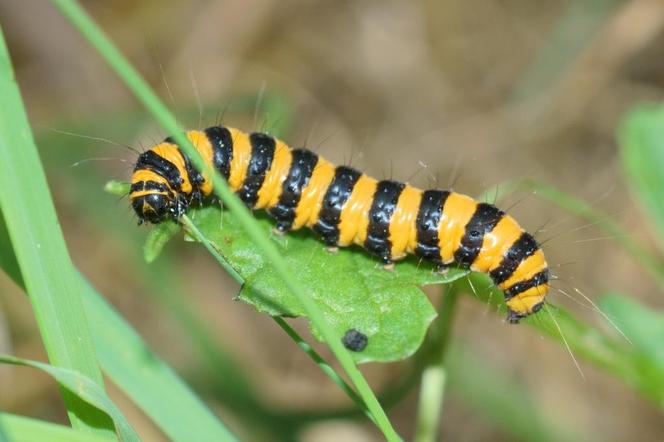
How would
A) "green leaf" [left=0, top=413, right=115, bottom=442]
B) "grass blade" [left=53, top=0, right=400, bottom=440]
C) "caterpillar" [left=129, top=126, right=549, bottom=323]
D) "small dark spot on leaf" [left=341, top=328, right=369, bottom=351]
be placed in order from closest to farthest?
"grass blade" [left=53, top=0, right=400, bottom=440]
"green leaf" [left=0, top=413, right=115, bottom=442]
"small dark spot on leaf" [left=341, top=328, right=369, bottom=351]
"caterpillar" [left=129, top=126, right=549, bottom=323]

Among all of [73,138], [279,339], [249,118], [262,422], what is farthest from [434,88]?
[262,422]

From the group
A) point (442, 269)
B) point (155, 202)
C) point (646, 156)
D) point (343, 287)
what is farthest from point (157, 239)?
point (646, 156)

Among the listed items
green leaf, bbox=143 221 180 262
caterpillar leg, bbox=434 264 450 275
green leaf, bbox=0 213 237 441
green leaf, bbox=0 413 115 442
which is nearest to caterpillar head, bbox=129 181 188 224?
green leaf, bbox=143 221 180 262

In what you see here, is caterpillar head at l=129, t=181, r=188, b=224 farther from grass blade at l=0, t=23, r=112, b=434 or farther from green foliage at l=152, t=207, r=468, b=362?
grass blade at l=0, t=23, r=112, b=434

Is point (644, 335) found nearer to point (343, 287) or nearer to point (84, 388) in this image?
point (343, 287)

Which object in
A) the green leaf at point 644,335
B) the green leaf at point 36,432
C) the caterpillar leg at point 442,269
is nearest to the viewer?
the green leaf at point 36,432

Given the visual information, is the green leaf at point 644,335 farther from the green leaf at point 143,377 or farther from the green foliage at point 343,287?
the green leaf at point 143,377

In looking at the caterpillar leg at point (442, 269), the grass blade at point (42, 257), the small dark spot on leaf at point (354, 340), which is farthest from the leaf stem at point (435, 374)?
the grass blade at point (42, 257)
